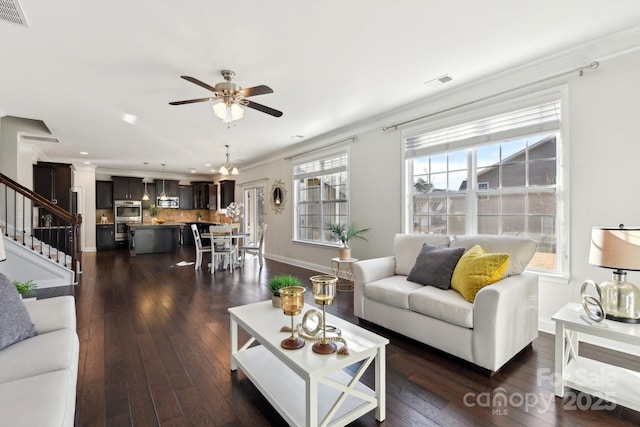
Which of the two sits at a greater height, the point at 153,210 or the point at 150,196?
the point at 150,196

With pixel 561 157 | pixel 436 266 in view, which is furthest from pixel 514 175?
pixel 436 266

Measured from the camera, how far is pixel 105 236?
30.4 ft

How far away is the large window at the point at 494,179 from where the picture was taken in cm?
295

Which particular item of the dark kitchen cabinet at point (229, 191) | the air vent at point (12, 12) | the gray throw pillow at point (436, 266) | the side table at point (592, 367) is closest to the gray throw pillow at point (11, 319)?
the air vent at point (12, 12)

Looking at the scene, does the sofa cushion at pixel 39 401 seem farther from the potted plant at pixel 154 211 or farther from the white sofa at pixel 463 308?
the potted plant at pixel 154 211

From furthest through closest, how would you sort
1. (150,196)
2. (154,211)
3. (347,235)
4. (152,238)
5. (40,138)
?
(150,196) < (154,211) < (152,238) < (40,138) < (347,235)

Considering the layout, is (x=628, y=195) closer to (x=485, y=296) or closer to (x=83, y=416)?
(x=485, y=296)

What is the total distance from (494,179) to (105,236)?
10533 mm

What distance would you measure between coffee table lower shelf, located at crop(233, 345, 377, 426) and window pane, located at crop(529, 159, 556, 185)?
2.66 m

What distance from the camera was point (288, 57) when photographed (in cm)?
277

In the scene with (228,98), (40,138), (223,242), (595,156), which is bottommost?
(223,242)

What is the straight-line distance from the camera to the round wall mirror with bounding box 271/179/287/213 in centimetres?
694

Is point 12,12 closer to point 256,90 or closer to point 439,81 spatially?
point 256,90

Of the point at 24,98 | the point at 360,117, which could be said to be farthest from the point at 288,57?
the point at 24,98
